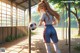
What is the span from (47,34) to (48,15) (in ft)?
1.40

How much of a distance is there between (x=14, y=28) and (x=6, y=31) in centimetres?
295

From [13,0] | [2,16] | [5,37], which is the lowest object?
[5,37]

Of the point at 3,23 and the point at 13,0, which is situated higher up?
the point at 13,0

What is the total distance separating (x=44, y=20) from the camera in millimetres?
5438

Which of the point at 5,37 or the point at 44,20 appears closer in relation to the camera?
the point at 44,20

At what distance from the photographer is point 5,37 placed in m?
15.9

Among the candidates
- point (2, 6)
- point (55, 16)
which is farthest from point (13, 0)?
point (55, 16)

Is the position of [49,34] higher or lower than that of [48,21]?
lower

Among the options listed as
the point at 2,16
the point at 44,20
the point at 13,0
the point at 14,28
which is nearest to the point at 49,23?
the point at 44,20

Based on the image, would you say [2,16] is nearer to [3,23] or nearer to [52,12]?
[3,23]

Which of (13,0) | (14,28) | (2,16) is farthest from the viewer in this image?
(14,28)

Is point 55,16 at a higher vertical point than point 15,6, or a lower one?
lower

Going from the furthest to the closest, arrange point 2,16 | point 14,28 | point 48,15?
point 14,28
point 2,16
point 48,15

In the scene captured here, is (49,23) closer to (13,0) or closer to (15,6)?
(13,0)
